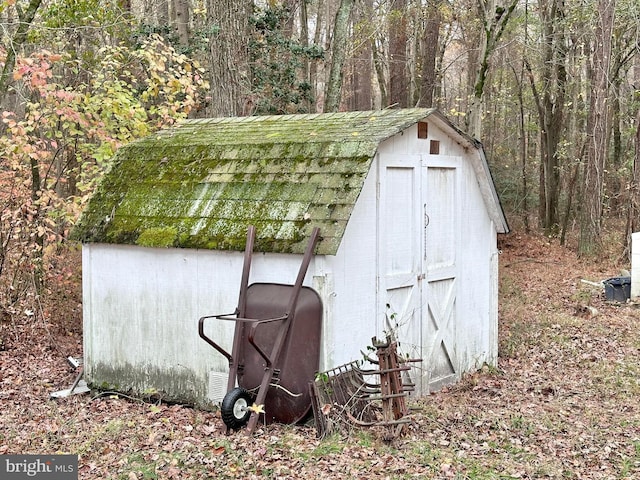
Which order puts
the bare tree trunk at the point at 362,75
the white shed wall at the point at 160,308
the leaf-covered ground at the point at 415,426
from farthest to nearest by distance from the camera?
the bare tree trunk at the point at 362,75 < the white shed wall at the point at 160,308 < the leaf-covered ground at the point at 415,426

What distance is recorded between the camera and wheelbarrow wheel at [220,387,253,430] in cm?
701

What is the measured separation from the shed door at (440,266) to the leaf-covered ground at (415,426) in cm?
38

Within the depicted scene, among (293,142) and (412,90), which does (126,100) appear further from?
(412,90)

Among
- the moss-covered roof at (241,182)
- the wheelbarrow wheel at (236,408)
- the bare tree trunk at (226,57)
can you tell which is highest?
the bare tree trunk at (226,57)

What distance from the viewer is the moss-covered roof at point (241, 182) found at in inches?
302

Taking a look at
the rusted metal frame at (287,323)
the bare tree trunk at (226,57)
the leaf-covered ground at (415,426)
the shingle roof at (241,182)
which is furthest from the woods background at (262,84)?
the rusted metal frame at (287,323)

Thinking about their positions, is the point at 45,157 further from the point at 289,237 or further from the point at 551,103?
the point at 551,103

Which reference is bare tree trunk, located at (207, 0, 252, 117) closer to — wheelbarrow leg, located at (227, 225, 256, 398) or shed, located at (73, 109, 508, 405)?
shed, located at (73, 109, 508, 405)

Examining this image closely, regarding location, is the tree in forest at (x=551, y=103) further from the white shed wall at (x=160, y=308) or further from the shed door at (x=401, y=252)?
the white shed wall at (x=160, y=308)

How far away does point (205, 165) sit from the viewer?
8.98 metres

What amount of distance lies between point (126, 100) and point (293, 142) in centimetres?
404

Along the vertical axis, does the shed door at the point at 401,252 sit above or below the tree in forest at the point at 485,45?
below

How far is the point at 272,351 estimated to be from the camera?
24.1 ft

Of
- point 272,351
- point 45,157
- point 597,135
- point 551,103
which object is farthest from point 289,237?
point 551,103
